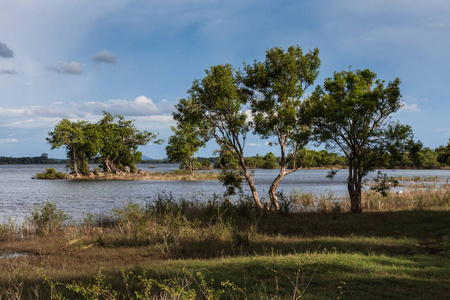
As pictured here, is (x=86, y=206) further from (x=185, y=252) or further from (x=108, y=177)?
(x=108, y=177)

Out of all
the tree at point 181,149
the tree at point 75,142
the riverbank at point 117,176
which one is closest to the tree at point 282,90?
the tree at point 181,149

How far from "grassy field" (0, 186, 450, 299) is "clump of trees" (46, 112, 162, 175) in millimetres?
54719

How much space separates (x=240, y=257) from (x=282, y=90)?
12.1 meters

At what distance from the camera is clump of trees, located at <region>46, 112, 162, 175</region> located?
70188mm

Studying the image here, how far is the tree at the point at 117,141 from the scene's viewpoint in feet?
243

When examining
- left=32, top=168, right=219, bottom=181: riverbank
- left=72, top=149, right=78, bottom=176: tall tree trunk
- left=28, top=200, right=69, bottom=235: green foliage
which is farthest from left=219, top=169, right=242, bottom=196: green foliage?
left=72, top=149, right=78, bottom=176: tall tree trunk

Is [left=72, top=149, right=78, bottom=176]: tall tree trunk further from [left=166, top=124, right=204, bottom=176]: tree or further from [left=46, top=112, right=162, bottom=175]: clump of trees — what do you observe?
[left=166, top=124, right=204, bottom=176]: tree

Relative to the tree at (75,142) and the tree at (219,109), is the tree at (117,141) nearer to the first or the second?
the tree at (75,142)

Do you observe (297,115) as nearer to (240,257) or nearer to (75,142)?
(240,257)

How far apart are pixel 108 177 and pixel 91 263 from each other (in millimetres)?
65654

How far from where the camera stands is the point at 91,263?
34.1 ft

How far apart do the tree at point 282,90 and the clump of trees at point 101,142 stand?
56016 millimetres

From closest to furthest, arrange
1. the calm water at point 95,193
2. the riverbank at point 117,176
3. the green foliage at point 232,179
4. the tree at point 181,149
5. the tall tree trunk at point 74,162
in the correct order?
1. the green foliage at point 232,179
2. the calm water at point 95,193
3. the tree at point 181,149
4. the riverbank at point 117,176
5. the tall tree trunk at point 74,162

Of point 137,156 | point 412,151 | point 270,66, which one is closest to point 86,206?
point 270,66
